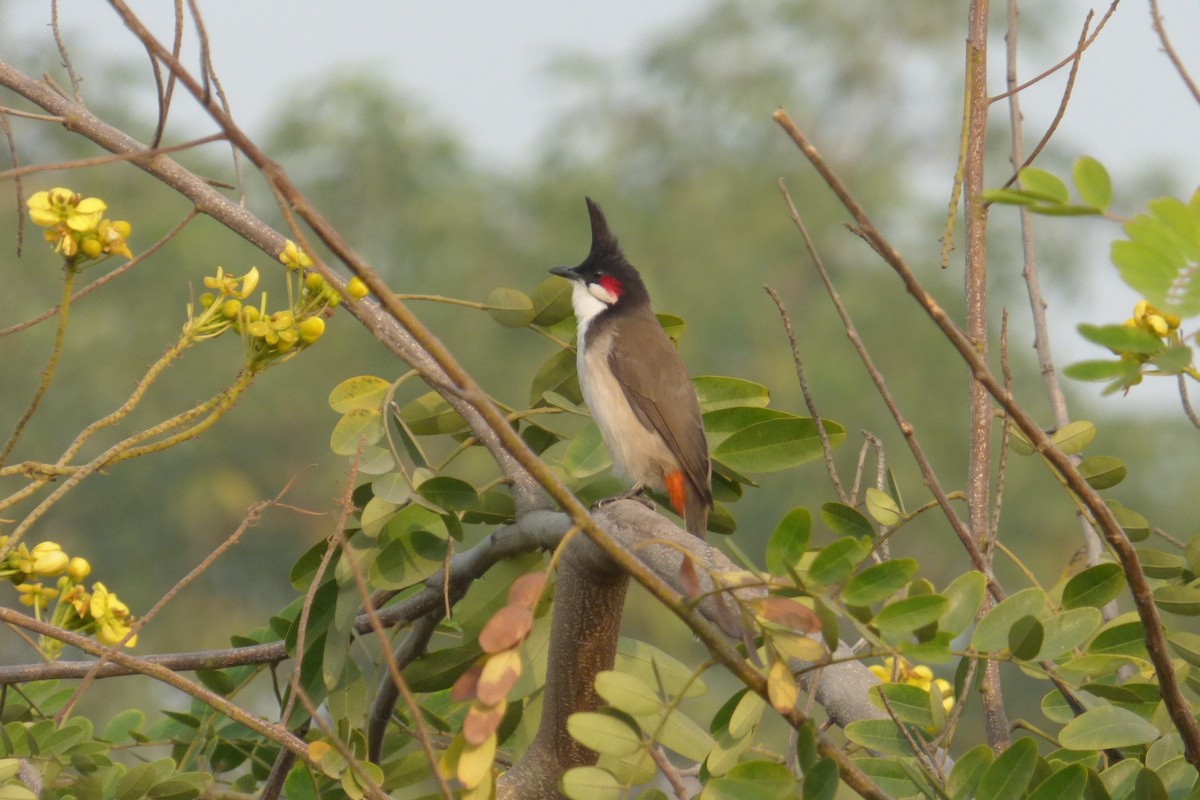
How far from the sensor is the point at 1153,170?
2150cm

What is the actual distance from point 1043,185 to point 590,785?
0.60 metres

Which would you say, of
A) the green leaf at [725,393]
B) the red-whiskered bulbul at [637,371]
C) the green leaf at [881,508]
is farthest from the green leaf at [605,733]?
the red-whiskered bulbul at [637,371]

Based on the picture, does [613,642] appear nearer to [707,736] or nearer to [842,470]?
[707,736]

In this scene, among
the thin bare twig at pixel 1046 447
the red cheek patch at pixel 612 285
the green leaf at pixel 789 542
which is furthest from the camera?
the red cheek patch at pixel 612 285

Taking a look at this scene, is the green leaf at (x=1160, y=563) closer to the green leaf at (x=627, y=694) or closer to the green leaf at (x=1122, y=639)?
the green leaf at (x=1122, y=639)

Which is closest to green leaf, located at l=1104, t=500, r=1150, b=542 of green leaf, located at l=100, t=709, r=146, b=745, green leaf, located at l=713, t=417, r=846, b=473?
green leaf, located at l=713, t=417, r=846, b=473

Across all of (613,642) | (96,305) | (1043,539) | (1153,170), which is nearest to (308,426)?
(96,305)

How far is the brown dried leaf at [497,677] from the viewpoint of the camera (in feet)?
3.17

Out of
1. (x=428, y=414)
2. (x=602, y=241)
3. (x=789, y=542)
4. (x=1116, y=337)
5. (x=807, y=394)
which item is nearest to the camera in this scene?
(x=1116, y=337)

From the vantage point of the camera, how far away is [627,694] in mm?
1128

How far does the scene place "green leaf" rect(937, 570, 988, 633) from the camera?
1.17 meters

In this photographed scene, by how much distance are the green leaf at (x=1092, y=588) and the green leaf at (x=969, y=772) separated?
20 centimetres

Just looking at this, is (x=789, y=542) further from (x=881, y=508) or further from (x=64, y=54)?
(x=64, y=54)

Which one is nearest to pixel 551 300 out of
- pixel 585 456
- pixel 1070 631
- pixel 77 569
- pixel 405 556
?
pixel 585 456
